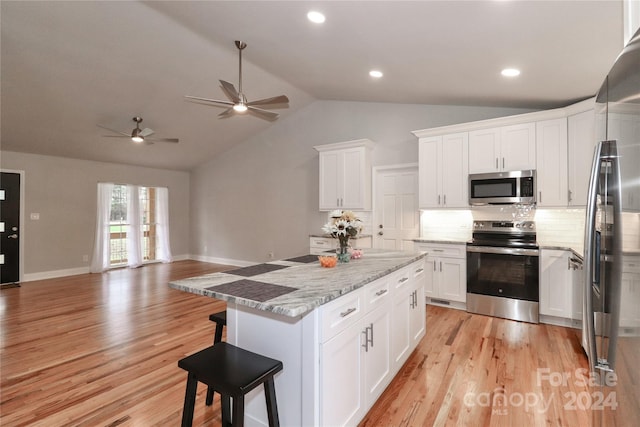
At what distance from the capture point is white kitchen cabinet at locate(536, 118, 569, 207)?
3680 millimetres

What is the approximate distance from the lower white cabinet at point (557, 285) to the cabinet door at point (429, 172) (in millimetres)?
1494

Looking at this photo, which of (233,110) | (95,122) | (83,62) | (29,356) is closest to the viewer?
(29,356)

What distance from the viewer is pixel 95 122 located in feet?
17.2

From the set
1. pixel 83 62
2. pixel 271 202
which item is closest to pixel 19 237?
pixel 83 62

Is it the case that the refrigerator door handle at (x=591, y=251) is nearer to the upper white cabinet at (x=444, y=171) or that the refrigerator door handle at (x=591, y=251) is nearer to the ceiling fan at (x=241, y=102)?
the ceiling fan at (x=241, y=102)

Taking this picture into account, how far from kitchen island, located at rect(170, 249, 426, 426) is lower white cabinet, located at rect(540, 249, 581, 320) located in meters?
2.42

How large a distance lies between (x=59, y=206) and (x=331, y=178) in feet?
18.7

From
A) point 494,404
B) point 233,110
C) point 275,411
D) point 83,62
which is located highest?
point 83,62

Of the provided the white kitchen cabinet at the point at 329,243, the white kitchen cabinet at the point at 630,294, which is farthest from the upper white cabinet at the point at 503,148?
the white kitchen cabinet at the point at 630,294

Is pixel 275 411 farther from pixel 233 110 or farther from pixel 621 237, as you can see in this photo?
pixel 233 110

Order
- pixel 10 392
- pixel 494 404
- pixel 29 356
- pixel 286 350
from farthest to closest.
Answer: pixel 29 356
pixel 10 392
pixel 494 404
pixel 286 350

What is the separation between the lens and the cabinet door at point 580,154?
3.47 m

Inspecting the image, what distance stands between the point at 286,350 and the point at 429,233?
384 cm

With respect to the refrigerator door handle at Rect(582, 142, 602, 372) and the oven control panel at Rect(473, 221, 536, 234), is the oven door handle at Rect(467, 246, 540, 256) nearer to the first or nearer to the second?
the oven control panel at Rect(473, 221, 536, 234)
